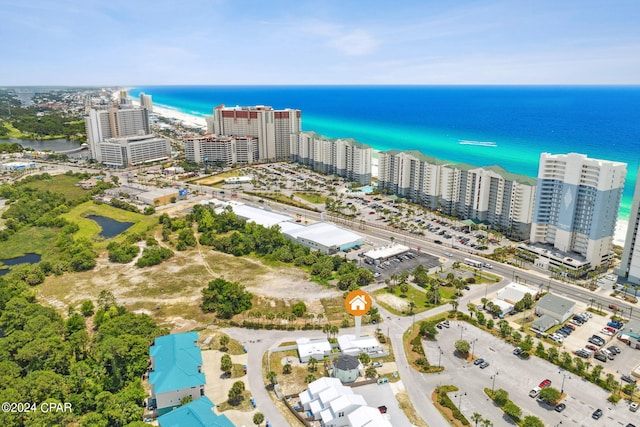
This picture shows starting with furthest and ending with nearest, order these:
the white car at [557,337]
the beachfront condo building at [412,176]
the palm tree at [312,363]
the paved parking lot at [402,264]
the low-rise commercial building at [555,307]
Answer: the beachfront condo building at [412,176]
the paved parking lot at [402,264]
the low-rise commercial building at [555,307]
the white car at [557,337]
the palm tree at [312,363]

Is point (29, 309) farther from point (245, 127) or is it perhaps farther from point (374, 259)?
point (245, 127)

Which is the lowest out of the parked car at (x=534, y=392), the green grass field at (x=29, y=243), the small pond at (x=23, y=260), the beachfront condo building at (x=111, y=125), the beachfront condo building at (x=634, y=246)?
the small pond at (x=23, y=260)

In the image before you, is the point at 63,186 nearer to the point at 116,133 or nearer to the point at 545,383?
the point at 116,133

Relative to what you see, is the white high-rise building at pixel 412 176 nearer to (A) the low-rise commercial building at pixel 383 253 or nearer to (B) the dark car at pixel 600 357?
(A) the low-rise commercial building at pixel 383 253

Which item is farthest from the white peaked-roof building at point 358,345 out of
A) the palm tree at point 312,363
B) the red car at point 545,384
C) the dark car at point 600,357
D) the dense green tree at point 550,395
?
the dark car at point 600,357

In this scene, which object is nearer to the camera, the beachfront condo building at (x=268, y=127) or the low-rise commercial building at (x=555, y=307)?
the low-rise commercial building at (x=555, y=307)
